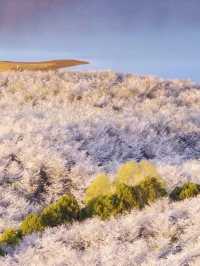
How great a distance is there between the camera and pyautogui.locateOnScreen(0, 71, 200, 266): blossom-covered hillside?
32.4ft

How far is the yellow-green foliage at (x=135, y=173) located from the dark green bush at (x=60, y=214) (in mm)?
1549

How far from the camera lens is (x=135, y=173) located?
14008mm

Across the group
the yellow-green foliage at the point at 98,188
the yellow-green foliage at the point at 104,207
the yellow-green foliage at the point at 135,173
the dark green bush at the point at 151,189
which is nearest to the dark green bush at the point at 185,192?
the dark green bush at the point at 151,189

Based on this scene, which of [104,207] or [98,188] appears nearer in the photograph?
[104,207]

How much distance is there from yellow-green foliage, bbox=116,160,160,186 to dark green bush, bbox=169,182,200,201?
815mm

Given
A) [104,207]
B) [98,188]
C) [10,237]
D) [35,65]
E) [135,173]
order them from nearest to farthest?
[10,237]
[104,207]
[98,188]
[135,173]
[35,65]

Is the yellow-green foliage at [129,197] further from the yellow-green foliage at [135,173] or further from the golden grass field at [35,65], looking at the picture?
the golden grass field at [35,65]

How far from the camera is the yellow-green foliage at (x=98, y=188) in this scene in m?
13.5

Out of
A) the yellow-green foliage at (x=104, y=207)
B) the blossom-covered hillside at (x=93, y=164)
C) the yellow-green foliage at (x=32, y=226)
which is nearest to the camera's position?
the blossom-covered hillside at (x=93, y=164)

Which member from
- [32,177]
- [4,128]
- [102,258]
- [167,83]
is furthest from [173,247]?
[167,83]

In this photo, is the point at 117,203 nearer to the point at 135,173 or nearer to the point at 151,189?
the point at 151,189

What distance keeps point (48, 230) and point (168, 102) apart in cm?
2165

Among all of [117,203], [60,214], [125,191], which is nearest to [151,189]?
[125,191]

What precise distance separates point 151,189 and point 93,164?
411 centimetres
